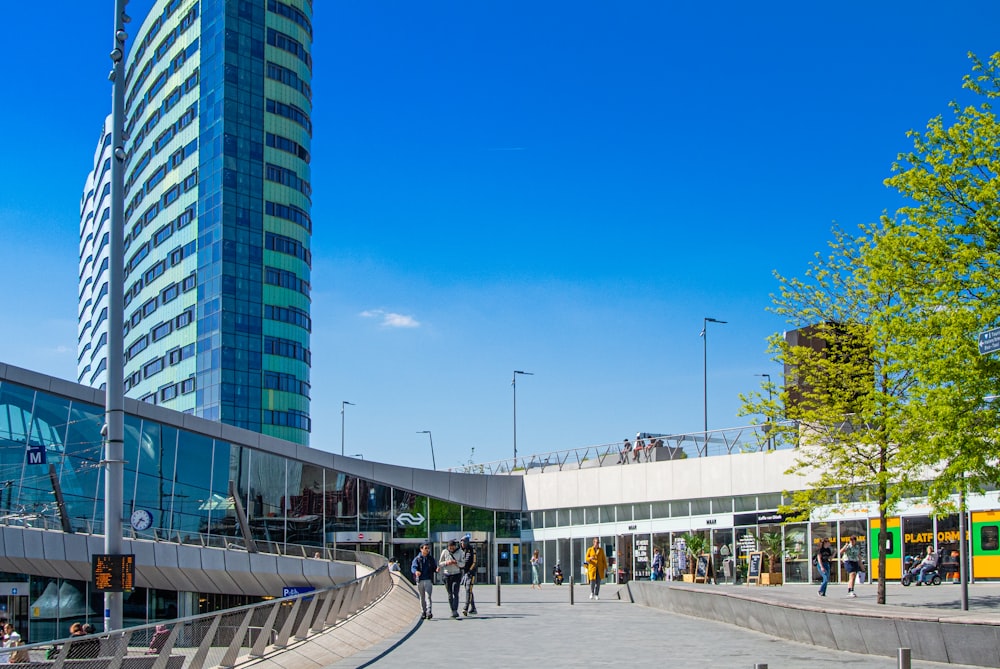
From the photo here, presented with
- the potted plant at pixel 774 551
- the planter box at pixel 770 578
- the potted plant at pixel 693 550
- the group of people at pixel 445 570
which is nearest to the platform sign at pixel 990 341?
the group of people at pixel 445 570

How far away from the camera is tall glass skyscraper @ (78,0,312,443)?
90750 mm

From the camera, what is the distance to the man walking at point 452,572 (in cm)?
2583

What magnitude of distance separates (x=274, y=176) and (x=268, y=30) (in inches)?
470

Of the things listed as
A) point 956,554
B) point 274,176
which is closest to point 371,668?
point 956,554

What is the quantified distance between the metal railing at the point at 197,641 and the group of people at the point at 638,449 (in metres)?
32.4

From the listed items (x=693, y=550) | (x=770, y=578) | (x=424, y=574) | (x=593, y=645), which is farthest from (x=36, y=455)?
(x=593, y=645)

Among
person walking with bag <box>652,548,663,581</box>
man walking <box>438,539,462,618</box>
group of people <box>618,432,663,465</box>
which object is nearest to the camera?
man walking <box>438,539,462,618</box>

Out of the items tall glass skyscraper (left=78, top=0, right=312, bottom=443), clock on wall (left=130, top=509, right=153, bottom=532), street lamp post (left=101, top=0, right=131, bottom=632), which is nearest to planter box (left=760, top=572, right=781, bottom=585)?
clock on wall (left=130, top=509, right=153, bottom=532)

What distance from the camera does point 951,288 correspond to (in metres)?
21.9

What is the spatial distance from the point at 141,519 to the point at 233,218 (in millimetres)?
50494

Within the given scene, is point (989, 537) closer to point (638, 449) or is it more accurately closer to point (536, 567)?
point (638, 449)

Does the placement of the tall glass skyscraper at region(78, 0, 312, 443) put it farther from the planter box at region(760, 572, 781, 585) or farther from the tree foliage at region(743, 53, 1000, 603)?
the tree foliage at region(743, 53, 1000, 603)

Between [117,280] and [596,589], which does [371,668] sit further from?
[596,589]

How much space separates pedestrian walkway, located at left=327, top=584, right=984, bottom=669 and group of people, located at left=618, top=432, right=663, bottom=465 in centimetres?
2357
